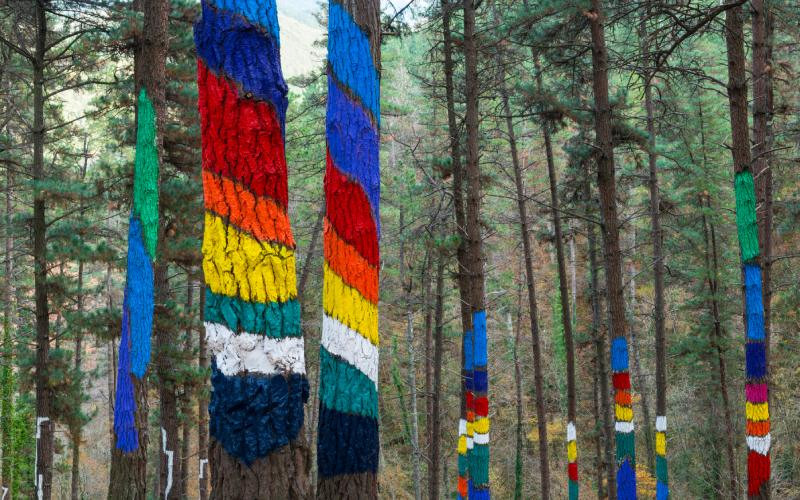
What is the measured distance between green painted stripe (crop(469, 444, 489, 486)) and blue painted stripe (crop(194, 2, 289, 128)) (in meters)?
8.18

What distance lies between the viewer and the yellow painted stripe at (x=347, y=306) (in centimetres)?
313

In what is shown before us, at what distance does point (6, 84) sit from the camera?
15.2 m

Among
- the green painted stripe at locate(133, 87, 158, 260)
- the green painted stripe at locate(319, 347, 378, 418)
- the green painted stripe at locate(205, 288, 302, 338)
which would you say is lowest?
the green painted stripe at locate(319, 347, 378, 418)

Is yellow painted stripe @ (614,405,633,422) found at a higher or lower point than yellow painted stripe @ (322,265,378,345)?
lower

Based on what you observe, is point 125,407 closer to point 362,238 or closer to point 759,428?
point 362,238

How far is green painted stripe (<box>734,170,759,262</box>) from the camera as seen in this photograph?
7039mm

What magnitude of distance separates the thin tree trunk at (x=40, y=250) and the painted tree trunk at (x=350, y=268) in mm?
8085

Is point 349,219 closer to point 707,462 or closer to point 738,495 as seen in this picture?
point 738,495

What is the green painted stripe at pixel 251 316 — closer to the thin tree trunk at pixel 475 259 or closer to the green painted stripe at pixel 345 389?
the green painted stripe at pixel 345 389

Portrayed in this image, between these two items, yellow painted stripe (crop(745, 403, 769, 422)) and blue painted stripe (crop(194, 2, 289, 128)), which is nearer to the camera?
blue painted stripe (crop(194, 2, 289, 128))

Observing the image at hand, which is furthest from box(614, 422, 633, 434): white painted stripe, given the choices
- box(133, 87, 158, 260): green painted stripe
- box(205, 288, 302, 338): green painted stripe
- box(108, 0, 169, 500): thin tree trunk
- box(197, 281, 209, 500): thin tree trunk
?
box(197, 281, 209, 500): thin tree trunk

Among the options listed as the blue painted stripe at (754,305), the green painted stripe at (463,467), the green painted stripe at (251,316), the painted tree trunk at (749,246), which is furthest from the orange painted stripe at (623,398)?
the green painted stripe at (463,467)

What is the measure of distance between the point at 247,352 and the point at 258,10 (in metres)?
1.46

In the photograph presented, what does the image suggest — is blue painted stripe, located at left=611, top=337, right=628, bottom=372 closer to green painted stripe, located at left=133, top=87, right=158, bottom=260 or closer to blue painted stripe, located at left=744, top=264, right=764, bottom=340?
blue painted stripe, located at left=744, top=264, right=764, bottom=340
